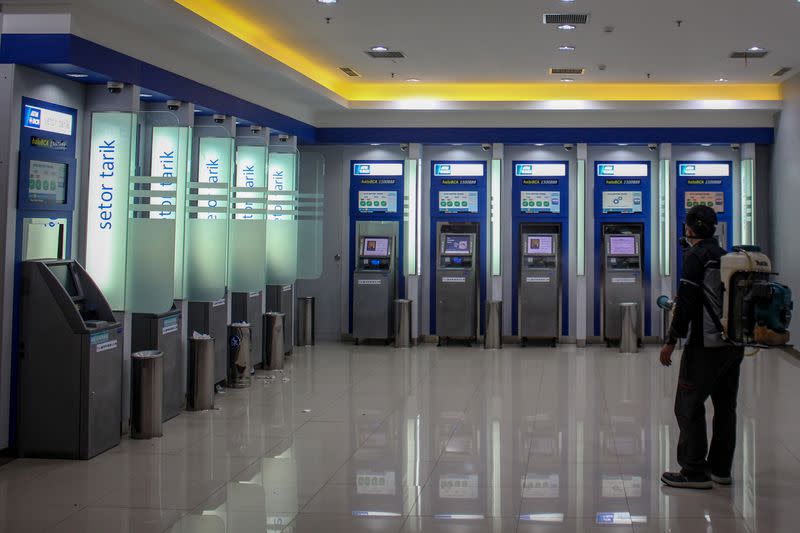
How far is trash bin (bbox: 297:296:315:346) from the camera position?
11742mm

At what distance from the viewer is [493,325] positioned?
11.7 metres

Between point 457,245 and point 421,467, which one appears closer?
Result: point 421,467

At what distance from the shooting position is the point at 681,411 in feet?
17.0

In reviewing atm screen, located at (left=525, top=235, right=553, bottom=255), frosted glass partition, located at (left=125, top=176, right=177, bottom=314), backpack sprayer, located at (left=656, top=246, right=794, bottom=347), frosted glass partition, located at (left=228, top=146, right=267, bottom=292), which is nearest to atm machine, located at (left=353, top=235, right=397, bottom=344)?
atm screen, located at (left=525, top=235, right=553, bottom=255)

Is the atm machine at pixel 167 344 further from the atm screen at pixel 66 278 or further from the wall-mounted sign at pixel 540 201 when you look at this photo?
the wall-mounted sign at pixel 540 201

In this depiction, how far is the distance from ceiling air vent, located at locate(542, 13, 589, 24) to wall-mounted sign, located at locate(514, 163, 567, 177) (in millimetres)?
4251

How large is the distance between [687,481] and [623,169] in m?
7.48

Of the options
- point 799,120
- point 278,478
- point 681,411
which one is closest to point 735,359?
point 681,411

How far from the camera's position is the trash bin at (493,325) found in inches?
459

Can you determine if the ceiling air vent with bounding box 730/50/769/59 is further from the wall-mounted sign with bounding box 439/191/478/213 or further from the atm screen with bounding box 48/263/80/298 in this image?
the atm screen with bounding box 48/263/80/298

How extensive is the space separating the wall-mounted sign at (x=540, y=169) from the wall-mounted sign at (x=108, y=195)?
6.66 meters

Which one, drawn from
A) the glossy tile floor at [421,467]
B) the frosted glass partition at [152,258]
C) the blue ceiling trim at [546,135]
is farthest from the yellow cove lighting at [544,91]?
the frosted glass partition at [152,258]

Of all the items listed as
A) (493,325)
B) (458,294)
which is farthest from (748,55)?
(458,294)

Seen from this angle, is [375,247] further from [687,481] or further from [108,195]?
[687,481]
